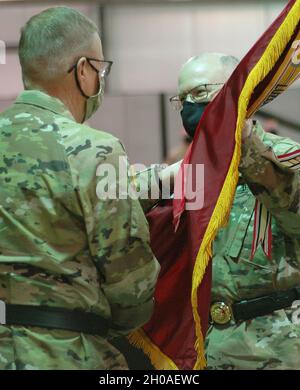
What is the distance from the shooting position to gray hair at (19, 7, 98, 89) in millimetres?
1720

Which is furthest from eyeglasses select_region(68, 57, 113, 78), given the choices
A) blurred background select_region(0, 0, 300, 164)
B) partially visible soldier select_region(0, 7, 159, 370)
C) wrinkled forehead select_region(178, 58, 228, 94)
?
blurred background select_region(0, 0, 300, 164)

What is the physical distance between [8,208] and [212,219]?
20.1 inches

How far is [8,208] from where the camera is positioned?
1.62m

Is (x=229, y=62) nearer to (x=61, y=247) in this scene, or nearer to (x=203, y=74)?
(x=203, y=74)

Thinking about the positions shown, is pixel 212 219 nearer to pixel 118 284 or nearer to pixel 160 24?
pixel 118 284

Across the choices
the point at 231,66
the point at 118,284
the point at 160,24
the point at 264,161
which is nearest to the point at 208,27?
the point at 160,24

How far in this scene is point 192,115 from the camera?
2141 mm

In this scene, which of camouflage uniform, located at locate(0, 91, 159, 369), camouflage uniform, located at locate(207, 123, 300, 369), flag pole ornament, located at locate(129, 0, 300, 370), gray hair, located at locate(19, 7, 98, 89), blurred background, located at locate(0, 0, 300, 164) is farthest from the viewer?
blurred background, located at locate(0, 0, 300, 164)

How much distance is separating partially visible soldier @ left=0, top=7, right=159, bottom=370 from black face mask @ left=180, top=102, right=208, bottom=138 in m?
0.50

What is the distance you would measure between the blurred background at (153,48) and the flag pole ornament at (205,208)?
2.56m

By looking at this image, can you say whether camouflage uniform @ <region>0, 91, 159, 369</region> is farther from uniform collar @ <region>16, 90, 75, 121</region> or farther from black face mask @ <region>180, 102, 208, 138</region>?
black face mask @ <region>180, 102, 208, 138</region>

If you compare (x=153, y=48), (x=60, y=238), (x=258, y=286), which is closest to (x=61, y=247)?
(x=60, y=238)

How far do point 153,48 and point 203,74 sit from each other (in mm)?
2839

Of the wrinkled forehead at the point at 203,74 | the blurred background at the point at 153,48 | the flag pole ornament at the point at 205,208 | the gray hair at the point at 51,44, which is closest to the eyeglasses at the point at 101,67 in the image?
the gray hair at the point at 51,44
